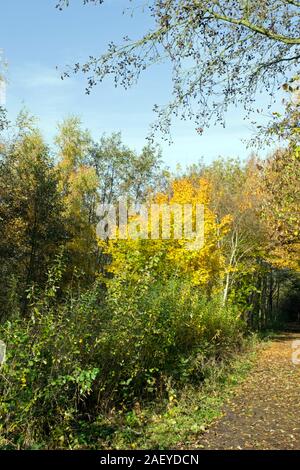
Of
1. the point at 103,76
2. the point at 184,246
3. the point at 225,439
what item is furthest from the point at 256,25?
the point at 184,246

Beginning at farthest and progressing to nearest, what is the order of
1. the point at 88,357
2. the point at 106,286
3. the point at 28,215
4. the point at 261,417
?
1. the point at 28,215
2. the point at 106,286
3. the point at 261,417
4. the point at 88,357

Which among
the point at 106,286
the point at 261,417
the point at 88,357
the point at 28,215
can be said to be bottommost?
the point at 261,417

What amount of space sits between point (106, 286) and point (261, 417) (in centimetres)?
489

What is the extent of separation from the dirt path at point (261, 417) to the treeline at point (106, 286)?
1.28 m

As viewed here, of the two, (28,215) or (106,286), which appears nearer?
(106,286)

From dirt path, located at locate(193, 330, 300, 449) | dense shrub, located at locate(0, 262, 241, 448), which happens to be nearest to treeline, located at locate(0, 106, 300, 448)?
dense shrub, located at locate(0, 262, 241, 448)

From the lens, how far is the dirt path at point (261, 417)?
21.1 ft

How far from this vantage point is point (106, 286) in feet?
36.0

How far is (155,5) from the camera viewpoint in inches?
246

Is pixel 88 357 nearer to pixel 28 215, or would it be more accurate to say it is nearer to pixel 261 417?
pixel 261 417

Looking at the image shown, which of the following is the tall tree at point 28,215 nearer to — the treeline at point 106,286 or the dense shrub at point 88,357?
the treeline at point 106,286

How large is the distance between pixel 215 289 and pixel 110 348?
13.8 meters

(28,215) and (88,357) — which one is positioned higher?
(28,215)

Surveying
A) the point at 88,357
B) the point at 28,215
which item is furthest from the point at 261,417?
the point at 28,215
